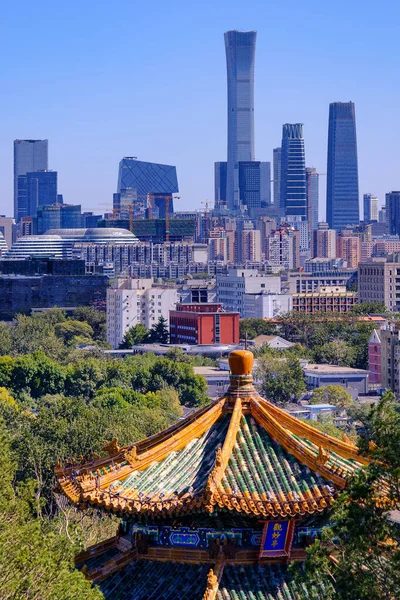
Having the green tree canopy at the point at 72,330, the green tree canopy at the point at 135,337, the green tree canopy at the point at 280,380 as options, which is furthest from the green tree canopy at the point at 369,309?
the green tree canopy at the point at 280,380

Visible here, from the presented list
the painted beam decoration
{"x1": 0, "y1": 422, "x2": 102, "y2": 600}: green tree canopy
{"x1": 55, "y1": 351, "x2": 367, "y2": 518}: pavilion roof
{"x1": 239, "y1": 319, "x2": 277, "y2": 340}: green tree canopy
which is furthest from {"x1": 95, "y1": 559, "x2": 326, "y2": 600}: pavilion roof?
{"x1": 239, "y1": 319, "x2": 277, "y2": 340}: green tree canopy

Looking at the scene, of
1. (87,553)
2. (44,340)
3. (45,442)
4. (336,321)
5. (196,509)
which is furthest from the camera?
(336,321)

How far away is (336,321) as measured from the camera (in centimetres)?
13012

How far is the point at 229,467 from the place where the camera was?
1547 cm

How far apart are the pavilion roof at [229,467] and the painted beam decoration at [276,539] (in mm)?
291

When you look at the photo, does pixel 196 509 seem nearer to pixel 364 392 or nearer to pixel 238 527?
pixel 238 527

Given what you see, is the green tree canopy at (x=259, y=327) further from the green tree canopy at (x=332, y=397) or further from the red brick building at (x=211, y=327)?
the green tree canopy at (x=332, y=397)

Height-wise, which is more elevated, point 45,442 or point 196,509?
point 196,509

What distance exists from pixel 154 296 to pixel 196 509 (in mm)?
126495

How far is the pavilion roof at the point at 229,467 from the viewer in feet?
48.8

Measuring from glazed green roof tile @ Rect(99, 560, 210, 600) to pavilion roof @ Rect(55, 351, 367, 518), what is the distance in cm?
71

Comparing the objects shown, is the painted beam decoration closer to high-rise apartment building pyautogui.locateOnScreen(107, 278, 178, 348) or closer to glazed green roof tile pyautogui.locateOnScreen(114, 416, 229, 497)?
glazed green roof tile pyautogui.locateOnScreen(114, 416, 229, 497)

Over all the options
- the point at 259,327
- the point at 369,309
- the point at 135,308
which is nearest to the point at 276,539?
the point at 259,327

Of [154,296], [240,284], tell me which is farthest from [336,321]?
[240,284]
